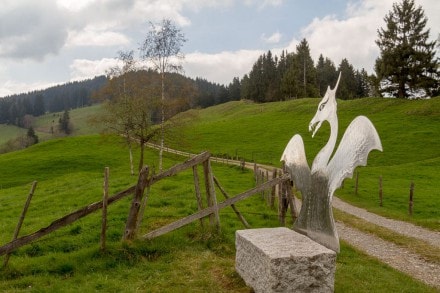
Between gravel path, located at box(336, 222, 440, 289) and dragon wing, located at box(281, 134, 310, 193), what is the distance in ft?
12.2

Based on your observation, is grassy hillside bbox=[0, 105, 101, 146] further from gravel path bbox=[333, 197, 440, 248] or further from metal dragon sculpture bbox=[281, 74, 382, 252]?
metal dragon sculpture bbox=[281, 74, 382, 252]

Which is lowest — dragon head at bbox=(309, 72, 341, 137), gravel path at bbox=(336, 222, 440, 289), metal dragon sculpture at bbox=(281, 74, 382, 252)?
gravel path at bbox=(336, 222, 440, 289)

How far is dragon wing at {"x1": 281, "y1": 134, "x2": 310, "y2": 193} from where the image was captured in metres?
11.2

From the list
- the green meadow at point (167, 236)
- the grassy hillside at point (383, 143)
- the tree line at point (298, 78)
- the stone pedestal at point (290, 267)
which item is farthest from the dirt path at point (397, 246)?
the tree line at point (298, 78)

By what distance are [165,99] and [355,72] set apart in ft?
314

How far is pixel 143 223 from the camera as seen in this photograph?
1398cm

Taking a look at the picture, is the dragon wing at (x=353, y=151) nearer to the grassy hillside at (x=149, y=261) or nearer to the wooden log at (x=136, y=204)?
the grassy hillside at (x=149, y=261)

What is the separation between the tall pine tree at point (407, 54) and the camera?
64.0m

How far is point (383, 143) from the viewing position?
5175 cm

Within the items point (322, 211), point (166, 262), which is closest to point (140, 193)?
point (166, 262)

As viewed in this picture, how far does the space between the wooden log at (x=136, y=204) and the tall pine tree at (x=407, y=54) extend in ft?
199

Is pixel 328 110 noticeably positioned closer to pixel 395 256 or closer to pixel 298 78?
pixel 395 256

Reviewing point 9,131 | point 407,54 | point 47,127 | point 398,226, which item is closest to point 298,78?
point 407,54

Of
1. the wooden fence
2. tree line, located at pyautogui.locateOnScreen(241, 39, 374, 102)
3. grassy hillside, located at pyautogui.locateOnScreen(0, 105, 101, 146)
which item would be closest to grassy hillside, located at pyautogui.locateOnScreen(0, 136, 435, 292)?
the wooden fence
